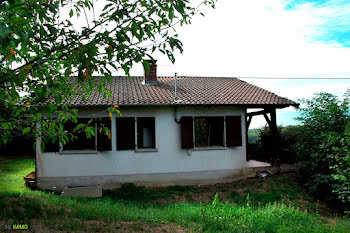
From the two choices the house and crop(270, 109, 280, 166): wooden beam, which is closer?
the house

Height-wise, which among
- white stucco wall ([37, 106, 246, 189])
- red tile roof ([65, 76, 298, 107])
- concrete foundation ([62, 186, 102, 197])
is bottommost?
concrete foundation ([62, 186, 102, 197])

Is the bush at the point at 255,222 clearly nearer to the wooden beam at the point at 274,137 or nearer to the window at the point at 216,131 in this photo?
the window at the point at 216,131

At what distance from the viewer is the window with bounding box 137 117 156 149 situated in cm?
1126

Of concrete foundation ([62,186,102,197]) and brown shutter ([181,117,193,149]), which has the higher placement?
brown shutter ([181,117,193,149])

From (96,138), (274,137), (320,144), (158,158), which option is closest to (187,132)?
(158,158)

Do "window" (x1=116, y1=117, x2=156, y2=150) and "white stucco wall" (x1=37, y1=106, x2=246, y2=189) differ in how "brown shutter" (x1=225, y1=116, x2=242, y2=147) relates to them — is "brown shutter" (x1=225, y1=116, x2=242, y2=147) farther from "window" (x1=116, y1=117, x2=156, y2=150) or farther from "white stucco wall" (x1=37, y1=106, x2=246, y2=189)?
"window" (x1=116, y1=117, x2=156, y2=150)

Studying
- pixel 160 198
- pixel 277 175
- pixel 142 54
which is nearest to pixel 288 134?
pixel 277 175

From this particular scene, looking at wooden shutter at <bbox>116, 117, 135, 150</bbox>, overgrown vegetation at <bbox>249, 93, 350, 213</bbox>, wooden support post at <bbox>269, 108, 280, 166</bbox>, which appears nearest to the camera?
overgrown vegetation at <bbox>249, 93, 350, 213</bbox>

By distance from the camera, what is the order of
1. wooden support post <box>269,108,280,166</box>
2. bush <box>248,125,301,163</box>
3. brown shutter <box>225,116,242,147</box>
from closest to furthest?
brown shutter <box>225,116,242,147</box>, wooden support post <box>269,108,280,166</box>, bush <box>248,125,301,163</box>

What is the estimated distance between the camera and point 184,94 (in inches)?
472

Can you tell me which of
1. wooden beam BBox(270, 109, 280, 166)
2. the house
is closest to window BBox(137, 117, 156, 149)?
the house

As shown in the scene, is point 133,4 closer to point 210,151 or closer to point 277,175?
point 210,151

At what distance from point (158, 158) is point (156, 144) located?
0.55 meters

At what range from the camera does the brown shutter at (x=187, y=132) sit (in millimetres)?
10867
